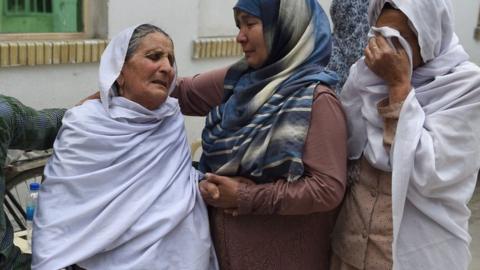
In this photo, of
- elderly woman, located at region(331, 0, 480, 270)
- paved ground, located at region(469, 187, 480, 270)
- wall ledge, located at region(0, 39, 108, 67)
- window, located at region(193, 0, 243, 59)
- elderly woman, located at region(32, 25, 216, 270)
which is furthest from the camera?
window, located at region(193, 0, 243, 59)

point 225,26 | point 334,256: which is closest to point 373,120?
point 334,256

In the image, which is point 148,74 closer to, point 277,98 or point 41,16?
point 277,98

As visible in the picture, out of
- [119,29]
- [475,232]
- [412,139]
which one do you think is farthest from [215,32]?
[412,139]

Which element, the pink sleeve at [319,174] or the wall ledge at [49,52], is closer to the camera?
the pink sleeve at [319,174]

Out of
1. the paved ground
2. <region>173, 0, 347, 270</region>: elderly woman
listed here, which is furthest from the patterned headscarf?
the paved ground

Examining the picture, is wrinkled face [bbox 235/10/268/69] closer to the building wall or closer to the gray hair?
the gray hair

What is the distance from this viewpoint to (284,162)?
6.00ft

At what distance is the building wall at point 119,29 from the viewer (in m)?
4.08

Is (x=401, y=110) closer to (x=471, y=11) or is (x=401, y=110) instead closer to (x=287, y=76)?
(x=287, y=76)

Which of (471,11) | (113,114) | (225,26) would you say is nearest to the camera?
(113,114)

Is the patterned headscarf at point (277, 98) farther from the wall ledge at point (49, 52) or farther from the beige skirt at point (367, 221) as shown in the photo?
the wall ledge at point (49, 52)

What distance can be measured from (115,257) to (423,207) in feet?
3.05

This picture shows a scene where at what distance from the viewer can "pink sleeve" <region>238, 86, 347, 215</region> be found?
181cm

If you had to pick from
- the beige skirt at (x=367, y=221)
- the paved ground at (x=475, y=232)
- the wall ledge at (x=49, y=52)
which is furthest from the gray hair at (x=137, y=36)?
the paved ground at (x=475, y=232)
